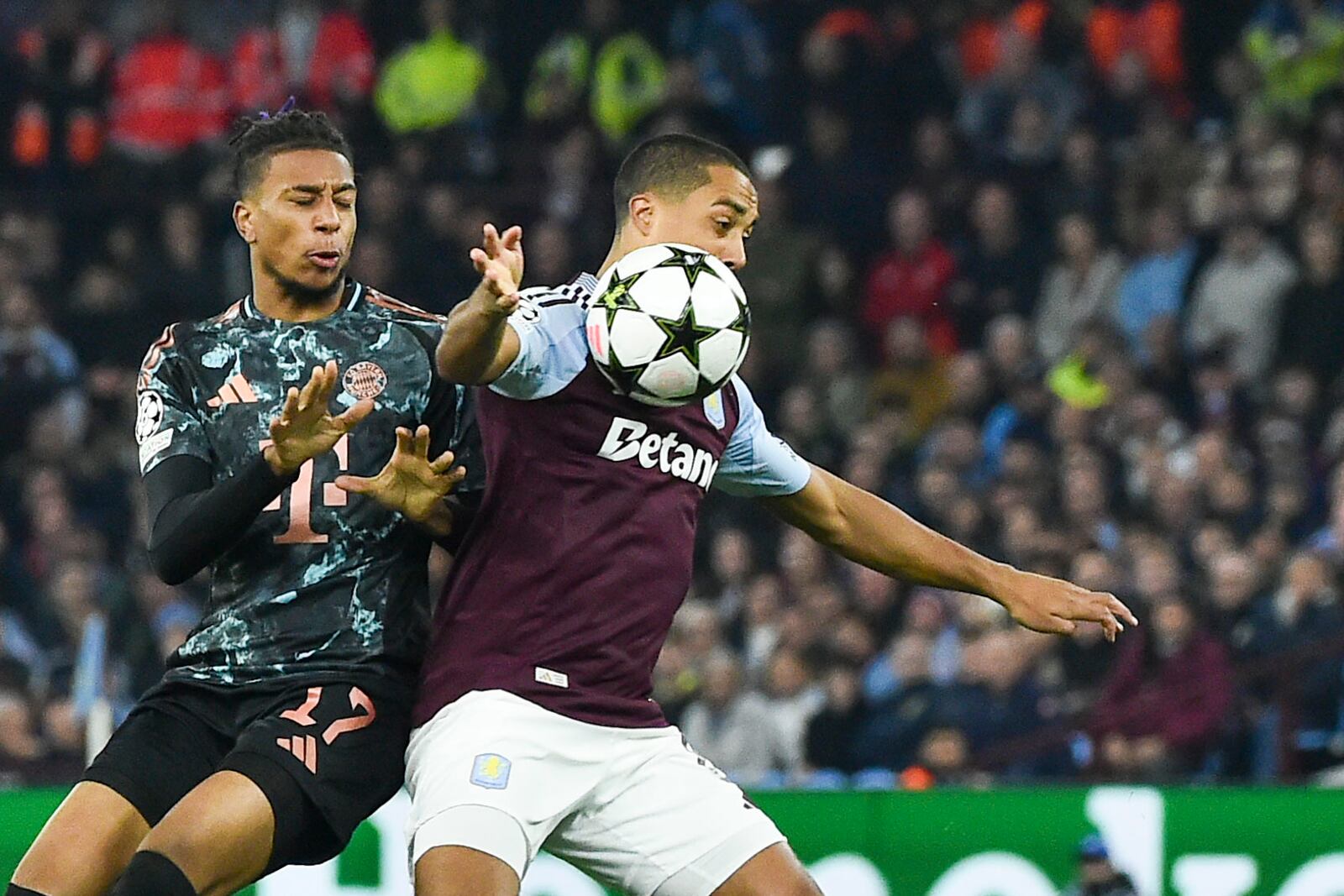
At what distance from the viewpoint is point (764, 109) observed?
14.8m

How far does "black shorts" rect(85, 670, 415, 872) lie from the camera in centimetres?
510

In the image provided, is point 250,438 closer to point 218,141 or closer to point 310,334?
point 310,334

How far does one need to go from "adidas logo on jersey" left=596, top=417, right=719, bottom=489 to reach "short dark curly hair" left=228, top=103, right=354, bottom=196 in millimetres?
934

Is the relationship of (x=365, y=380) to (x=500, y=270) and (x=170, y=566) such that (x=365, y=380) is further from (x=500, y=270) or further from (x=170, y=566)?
(x=500, y=270)

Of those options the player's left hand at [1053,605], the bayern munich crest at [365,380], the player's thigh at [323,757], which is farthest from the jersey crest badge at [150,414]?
the player's left hand at [1053,605]

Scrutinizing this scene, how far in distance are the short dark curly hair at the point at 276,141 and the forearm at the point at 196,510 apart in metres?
0.72

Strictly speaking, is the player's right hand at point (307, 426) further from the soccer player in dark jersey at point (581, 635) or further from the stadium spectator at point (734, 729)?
the stadium spectator at point (734, 729)

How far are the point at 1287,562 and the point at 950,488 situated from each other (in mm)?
1947

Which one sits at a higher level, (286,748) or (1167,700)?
(286,748)

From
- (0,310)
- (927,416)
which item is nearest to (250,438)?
(927,416)

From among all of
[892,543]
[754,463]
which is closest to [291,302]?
[754,463]

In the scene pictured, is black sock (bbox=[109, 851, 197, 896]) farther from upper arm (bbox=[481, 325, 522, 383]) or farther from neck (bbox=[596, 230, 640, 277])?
neck (bbox=[596, 230, 640, 277])

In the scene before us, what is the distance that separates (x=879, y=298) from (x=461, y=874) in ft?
29.9

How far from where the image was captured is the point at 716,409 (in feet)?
18.0
